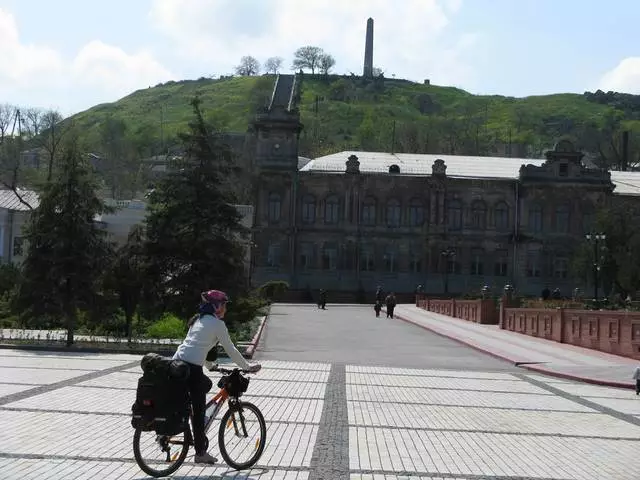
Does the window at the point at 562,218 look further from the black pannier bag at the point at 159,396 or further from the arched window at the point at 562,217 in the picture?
the black pannier bag at the point at 159,396

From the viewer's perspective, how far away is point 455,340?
36.0m

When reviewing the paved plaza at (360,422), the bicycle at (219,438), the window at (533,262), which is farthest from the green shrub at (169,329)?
the window at (533,262)

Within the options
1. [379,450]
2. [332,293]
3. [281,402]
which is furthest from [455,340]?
[332,293]

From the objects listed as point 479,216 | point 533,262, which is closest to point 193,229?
point 479,216

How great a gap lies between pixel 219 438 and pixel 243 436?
40cm

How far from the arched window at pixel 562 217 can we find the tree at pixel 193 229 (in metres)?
59.5

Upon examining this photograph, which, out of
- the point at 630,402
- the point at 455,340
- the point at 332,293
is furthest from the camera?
the point at 332,293

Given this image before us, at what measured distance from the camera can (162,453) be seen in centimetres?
953

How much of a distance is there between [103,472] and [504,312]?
39.3m

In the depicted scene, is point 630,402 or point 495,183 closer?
point 630,402

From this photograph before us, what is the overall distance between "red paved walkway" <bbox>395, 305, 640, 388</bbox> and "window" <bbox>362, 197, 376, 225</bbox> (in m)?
38.9

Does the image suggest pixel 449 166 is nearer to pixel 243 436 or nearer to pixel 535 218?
pixel 535 218

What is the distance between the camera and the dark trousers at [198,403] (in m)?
9.33

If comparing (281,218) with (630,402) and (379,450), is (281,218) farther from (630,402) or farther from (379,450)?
(379,450)
